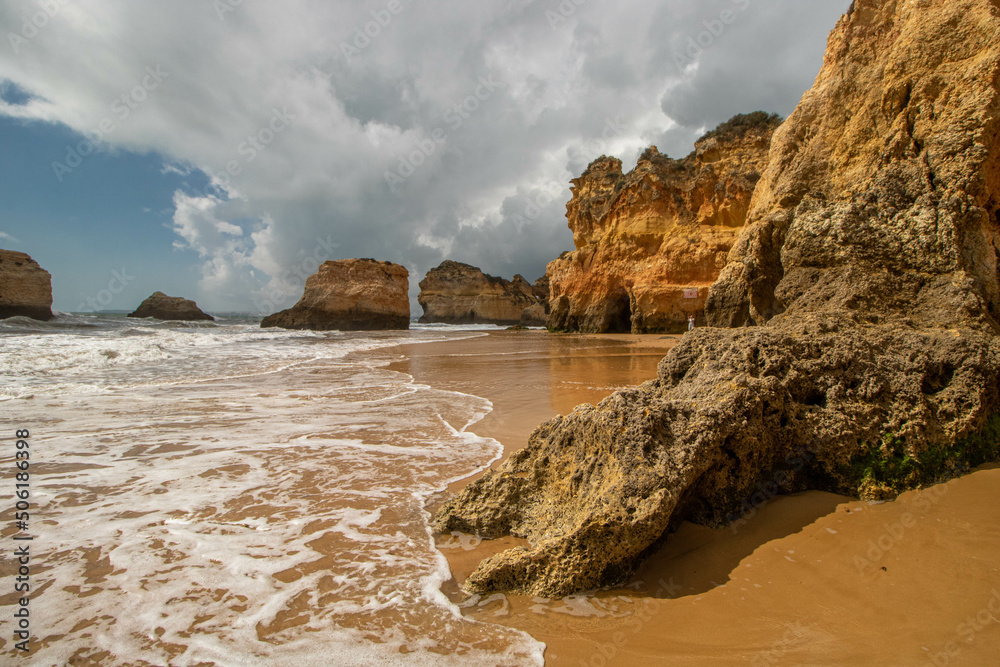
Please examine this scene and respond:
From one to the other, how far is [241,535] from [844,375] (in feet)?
11.7

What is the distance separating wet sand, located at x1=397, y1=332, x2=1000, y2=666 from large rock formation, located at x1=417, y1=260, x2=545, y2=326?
2284 inches

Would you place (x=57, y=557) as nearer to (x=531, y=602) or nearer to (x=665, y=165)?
(x=531, y=602)

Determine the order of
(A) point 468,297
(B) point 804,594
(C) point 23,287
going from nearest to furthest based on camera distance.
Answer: (B) point 804,594
(C) point 23,287
(A) point 468,297

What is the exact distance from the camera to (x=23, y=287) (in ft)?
84.5

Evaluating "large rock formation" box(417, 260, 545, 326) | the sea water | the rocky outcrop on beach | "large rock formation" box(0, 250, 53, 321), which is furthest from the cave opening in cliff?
the rocky outcrop on beach

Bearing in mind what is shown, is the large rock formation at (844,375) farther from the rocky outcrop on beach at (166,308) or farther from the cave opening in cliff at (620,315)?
the rocky outcrop on beach at (166,308)

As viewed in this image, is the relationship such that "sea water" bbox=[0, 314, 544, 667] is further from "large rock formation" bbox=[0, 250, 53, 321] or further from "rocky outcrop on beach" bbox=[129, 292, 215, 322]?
"rocky outcrop on beach" bbox=[129, 292, 215, 322]

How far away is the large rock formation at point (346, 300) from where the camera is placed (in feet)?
108

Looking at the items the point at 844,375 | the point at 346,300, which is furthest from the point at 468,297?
the point at 844,375

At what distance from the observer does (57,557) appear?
2195 millimetres

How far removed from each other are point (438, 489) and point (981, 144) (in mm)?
4807

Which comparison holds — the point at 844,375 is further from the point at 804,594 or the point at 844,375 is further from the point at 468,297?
the point at 468,297

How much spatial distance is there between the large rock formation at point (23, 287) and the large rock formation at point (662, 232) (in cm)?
3216

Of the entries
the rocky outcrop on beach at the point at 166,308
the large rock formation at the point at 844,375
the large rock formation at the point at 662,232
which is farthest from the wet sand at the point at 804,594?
the rocky outcrop on beach at the point at 166,308
